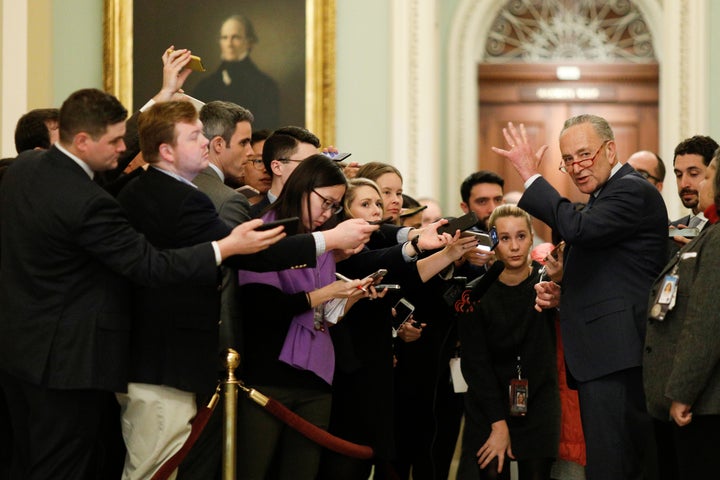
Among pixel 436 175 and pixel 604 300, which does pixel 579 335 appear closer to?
pixel 604 300

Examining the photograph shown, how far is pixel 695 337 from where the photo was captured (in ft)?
13.0

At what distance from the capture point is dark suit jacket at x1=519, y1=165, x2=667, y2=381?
4.71m

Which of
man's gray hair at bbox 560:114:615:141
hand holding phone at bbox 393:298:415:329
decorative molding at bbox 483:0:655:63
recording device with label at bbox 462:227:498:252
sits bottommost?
hand holding phone at bbox 393:298:415:329

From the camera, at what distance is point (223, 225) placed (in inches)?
161

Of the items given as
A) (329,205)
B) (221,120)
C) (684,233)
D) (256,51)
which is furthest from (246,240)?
(256,51)

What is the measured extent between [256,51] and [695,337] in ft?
22.2

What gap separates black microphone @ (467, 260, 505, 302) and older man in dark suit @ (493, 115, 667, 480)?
49 centimetres

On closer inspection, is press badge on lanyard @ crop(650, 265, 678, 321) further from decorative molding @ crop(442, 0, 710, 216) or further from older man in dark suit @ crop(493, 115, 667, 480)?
decorative molding @ crop(442, 0, 710, 216)

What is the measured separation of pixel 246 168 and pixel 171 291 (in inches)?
73.5

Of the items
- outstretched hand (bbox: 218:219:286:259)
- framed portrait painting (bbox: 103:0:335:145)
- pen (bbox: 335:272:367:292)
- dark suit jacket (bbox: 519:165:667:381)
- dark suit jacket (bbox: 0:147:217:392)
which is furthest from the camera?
framed portrait painting (bbox: 103:0:335:145)

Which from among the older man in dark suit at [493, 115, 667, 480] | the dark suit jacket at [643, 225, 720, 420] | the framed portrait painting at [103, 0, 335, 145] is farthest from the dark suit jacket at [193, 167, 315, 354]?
the framed portrait painting at [103, 0, 335, 145]

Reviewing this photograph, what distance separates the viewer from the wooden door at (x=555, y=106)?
11.4 meters

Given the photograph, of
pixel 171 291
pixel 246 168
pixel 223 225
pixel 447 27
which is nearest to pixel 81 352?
pixel 171 291

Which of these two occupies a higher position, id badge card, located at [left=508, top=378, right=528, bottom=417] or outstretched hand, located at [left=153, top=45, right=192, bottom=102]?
outstretched hand, located at [left=153, top=45, right=192, bottom=102]
